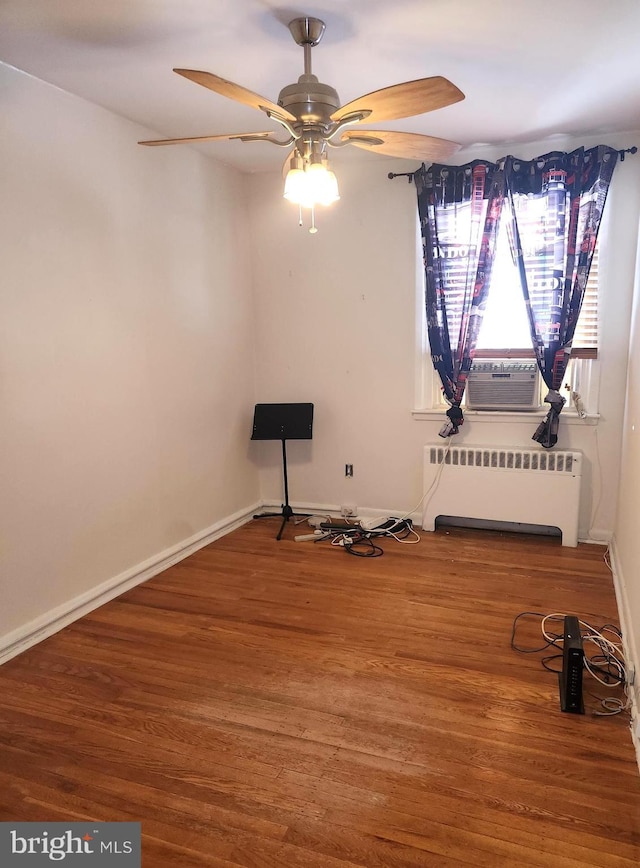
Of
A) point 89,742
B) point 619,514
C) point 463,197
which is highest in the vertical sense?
point 463,197

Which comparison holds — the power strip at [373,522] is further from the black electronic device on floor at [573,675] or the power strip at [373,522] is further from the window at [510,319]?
the black electronic device on floor at [573,675]

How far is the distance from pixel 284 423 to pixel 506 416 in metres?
1.60

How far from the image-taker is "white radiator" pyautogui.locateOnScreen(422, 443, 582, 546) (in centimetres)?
373

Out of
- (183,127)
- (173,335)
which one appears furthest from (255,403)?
(183,127)

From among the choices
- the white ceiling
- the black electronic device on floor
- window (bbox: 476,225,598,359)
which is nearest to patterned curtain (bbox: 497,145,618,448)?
window (bbox: 476,225,598,359)

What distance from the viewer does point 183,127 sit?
10.7 feet

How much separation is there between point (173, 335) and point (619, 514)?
2994mm

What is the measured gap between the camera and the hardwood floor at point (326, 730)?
5.34 feet

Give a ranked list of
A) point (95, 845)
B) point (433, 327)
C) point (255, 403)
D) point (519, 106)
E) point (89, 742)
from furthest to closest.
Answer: point (255, 403)
point (433, 327)
point (519, 106)
point (89, 742)
point (95, 845)

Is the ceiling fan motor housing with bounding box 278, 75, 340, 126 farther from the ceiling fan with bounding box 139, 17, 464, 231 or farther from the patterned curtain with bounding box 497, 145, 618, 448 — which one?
the patterned curtain with bounding box 497, 145, 618, 448

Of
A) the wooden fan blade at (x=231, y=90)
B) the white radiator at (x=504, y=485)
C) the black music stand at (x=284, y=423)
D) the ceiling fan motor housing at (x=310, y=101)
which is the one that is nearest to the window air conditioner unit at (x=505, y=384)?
Result: the white radiator at (x=504, y=485)

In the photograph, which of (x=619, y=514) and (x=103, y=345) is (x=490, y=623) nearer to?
(x=619, y=514)

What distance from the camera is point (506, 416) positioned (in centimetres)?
391

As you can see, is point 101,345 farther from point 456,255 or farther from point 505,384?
point 505,384
